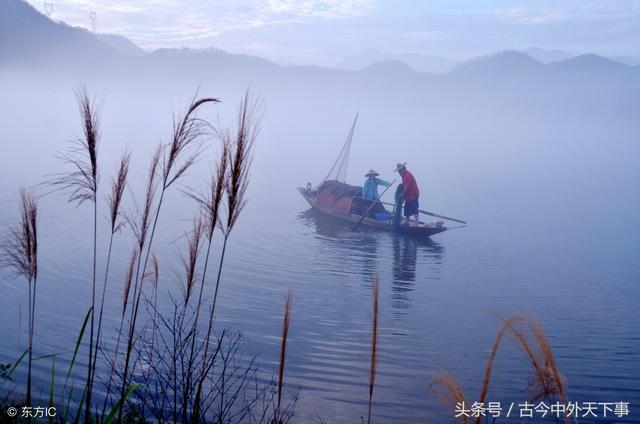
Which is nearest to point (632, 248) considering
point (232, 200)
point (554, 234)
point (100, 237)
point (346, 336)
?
point (554, 234)

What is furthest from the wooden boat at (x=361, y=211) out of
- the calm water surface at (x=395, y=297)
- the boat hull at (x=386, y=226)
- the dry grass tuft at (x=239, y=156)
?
the dry grass tuft at (x=239, y=156)

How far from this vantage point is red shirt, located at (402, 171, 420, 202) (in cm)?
1602

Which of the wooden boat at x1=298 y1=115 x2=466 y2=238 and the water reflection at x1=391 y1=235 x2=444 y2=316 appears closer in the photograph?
the water reflection at x1=391 y1=235 x2=444 y2=316

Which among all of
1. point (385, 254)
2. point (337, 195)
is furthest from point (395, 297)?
point (337, 195)

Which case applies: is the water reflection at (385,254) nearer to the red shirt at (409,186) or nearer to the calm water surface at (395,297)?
the calm water surface at (395,297)

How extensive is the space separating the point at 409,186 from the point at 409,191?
0.19 metres

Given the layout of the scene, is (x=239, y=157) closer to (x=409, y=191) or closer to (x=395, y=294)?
(x=395, y=294)

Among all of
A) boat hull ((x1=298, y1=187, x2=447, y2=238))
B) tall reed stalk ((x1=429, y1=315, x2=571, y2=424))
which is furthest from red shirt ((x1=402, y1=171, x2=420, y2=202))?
tall reed stalk ((x1=429, y1=315, x2=571, y2=424))

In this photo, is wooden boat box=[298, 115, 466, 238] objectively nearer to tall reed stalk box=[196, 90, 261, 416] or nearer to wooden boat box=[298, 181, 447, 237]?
wooden boat box=[298, 181, 447, 237]

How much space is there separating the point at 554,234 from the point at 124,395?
65.8 ft

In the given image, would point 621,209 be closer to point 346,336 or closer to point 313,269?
point 313,269

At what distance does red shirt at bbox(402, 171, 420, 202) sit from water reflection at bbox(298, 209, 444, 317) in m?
1.15

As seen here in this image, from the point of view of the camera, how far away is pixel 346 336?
9469 mm

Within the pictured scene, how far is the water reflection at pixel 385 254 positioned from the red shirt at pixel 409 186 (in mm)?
1146
